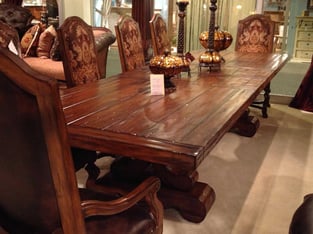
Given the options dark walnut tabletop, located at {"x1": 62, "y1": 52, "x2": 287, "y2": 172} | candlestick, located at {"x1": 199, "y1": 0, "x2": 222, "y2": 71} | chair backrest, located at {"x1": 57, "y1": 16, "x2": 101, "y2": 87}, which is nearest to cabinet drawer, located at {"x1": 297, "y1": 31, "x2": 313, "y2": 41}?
candlestick, located at {"x1": 199, "y1": 0, "x2": 222, "y2": 71}

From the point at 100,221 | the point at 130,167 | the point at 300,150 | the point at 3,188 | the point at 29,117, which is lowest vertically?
the point at 300,150

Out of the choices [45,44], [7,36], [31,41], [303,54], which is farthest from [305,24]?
[7,36]

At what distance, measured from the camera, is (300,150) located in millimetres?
3301

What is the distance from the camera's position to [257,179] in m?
2.72

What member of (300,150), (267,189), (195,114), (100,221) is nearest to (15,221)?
(100,221)

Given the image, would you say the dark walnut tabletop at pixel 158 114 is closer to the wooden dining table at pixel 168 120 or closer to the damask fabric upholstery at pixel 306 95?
the wooden dining table at pixel 168 120

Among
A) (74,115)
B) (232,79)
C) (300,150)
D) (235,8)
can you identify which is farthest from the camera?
(235,8)

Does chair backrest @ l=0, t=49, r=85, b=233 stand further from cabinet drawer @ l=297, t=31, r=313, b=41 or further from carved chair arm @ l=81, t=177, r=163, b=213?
cabinet drawer @ l=297, t=31, r=313, b=41

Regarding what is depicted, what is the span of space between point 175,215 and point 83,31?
1359 millimetres

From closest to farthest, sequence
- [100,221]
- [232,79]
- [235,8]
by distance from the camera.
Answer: [100,221] < [232,79] < [235,8]

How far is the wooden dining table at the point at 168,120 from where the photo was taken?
1.36 metres

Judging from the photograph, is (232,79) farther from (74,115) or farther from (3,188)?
(3,188)

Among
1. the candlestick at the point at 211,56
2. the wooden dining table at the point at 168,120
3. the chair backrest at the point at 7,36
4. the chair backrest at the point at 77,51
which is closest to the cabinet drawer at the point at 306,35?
the wooden dining table at the point at 168,120

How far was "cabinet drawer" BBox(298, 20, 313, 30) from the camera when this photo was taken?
801cm
